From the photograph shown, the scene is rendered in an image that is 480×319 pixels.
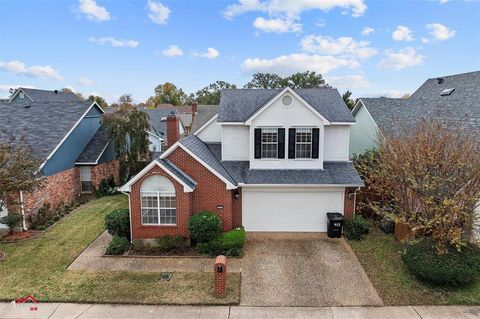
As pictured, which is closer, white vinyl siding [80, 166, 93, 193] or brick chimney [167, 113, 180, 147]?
brick chimney [167, 113, 180, 147]

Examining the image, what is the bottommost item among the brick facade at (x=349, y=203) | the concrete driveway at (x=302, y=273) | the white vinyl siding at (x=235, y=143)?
the concrete driveway at (x=302, y=273)

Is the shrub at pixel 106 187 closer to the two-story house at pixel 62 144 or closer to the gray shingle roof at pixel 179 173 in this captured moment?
the two-story house at pixel 62 144

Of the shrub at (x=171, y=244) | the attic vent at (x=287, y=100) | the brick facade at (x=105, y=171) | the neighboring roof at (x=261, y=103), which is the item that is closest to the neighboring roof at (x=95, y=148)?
the brick facade at (x=105, y=171)

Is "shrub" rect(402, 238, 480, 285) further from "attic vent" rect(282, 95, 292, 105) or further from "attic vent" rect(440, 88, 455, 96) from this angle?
"attic vent" rect(440, 88, 455, 96)

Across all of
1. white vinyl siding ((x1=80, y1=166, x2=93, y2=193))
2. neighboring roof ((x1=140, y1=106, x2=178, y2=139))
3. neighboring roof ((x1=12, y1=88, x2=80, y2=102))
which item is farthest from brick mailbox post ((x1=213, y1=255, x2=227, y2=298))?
neighboring roof ((x1=12, y1=88, x2=80, y2=102))

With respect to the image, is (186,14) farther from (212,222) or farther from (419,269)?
(419,269)

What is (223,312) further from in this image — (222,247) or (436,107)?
(436,107)
